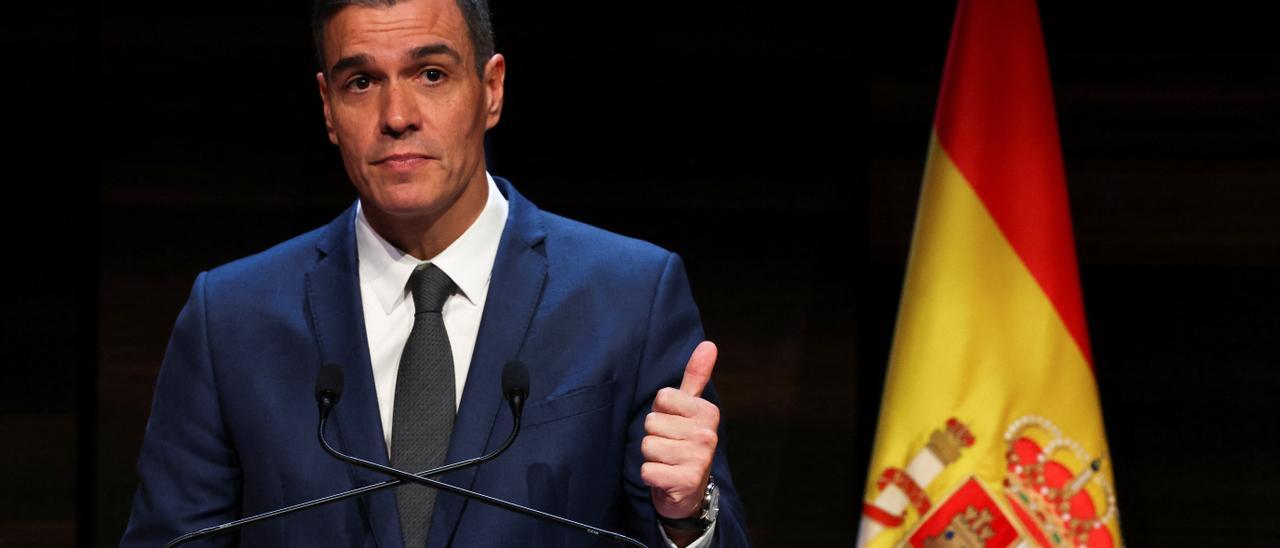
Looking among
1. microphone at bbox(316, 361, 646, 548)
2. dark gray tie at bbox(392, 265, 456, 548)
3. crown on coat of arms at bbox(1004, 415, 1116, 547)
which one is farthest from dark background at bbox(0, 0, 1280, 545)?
microphone at bbox(316, 361, 646, 548)

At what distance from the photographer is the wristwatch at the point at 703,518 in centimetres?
144

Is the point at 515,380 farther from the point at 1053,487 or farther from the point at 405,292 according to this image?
the point at 1053,487

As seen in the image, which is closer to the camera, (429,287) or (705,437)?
(705,437)

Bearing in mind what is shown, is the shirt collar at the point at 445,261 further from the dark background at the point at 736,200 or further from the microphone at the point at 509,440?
the dark background at the point at 736,200

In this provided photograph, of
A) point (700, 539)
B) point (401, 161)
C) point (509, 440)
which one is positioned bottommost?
point (700, 539)

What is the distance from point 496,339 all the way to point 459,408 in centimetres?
10

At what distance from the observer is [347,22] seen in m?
1.62

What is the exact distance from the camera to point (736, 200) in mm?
2828

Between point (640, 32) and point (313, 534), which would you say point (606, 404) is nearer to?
point (313, 534)

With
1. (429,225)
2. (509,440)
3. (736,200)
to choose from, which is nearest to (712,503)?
(509,440)

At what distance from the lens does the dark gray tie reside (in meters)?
1.52

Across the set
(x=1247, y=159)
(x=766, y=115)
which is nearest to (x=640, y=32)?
(x=766, y=115)

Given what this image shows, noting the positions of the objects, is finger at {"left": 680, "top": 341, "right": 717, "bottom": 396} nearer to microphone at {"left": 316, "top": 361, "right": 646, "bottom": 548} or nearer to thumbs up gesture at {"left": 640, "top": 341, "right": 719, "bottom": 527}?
thumbs up gesture at {"left": 640, "top": 341, "right": 719, "bottom": 527}

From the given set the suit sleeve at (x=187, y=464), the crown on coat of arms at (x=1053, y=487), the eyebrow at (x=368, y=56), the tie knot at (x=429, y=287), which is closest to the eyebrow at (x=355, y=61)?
the eyebrow at (x=368, y=56)
